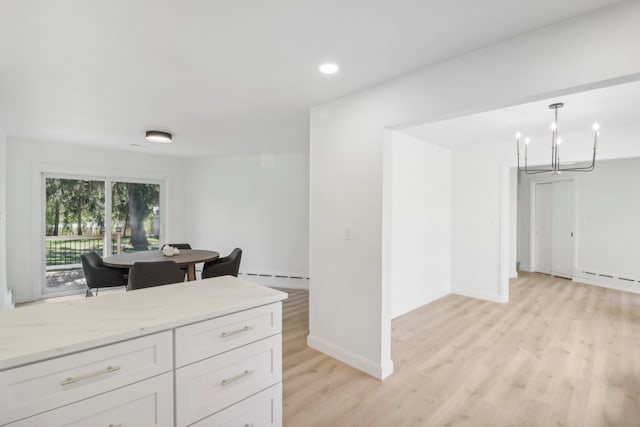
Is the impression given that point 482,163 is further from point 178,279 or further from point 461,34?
point 178,279

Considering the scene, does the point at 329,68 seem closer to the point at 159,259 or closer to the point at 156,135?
the point at 156,135

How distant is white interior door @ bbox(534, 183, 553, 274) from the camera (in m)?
6.82

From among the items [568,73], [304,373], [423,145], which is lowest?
[304,373]

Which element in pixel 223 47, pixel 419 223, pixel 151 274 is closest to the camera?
pixel 223 47

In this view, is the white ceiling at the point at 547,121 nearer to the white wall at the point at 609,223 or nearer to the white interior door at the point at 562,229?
the white wall at the point at 609,223

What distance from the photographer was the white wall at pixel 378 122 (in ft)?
5.15

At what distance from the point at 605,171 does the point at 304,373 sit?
6.36m

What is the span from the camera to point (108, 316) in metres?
1.30

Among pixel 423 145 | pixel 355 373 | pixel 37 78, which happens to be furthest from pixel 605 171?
pixel 37 78

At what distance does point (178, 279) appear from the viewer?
3336mm

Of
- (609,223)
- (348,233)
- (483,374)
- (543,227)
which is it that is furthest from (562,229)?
(348,233)

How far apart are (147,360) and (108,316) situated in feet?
0.87

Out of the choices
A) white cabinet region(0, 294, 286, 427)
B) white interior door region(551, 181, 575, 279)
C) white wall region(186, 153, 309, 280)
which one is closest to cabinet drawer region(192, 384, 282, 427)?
white cabinet region(0, 294, 286, 427)

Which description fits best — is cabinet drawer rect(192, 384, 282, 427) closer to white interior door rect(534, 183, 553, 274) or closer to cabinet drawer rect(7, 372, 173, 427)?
cabinet drawer rect(7, 372, 173, 427)
